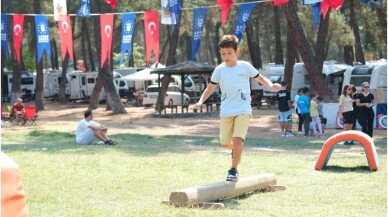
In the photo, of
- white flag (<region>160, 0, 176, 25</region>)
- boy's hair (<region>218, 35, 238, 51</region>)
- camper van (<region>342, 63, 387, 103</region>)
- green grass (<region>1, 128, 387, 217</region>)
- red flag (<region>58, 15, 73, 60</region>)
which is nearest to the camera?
green grass (<region>1, 128, 387, 217</region>)

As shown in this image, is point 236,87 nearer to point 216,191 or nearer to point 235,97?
point 235,97

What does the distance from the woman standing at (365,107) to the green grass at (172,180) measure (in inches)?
44.0

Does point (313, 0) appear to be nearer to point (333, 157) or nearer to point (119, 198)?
point (333, 157)

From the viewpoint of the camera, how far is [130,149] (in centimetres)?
1605

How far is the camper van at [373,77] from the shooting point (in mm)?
28020

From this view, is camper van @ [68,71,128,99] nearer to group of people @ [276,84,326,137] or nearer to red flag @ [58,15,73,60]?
red flag @ [58,15,73,60]

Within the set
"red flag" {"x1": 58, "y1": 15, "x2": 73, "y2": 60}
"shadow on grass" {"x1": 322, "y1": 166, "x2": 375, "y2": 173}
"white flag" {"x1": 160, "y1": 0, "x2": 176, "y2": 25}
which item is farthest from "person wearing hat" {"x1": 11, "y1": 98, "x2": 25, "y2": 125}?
"shadow on grass" {"x1": 322, "y1": 166, "x2": 375, "y2": 173}

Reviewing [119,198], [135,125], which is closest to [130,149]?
[119,198]

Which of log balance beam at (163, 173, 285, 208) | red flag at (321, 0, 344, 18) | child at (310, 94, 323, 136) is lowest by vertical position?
child at (310, 94, 323, 136)

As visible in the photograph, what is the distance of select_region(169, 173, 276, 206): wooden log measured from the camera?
24.2 ft

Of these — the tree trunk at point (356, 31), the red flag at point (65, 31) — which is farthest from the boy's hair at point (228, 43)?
the tree trunk at point (356, 31)

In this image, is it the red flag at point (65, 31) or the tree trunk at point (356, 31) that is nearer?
the red flag at point (65, 31)

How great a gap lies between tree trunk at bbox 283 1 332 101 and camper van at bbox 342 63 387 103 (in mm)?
1957

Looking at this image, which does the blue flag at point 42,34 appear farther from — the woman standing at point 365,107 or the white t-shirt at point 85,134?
the woman standing at point 365,107
